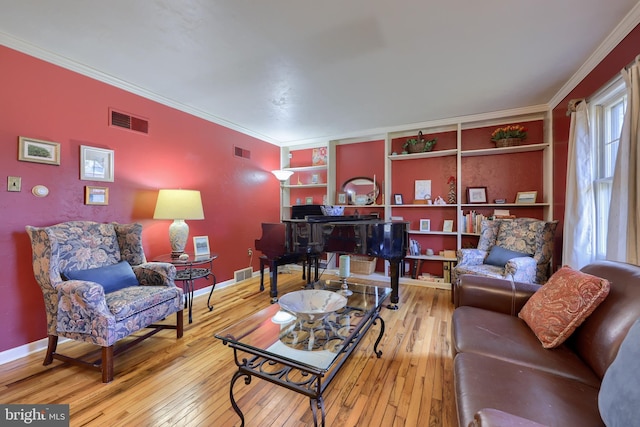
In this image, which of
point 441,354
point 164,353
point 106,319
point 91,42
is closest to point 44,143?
point 91,42

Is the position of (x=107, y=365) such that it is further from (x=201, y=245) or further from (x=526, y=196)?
(x=526, y=196)

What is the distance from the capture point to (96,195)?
8.00ft

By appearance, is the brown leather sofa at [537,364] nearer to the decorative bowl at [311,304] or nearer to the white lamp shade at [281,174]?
the decorative bowl at [311,304]

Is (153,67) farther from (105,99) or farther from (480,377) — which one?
(480,377)

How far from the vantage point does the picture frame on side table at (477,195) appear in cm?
369

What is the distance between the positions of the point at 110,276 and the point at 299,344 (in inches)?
66.3

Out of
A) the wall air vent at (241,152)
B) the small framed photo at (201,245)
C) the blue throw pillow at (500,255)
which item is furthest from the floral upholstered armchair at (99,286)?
the blue throw pillow at (500,255)

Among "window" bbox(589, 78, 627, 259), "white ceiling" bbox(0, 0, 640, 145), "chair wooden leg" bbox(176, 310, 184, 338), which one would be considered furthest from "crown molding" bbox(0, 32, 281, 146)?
"window" bbox(589, 78, 627, 259)

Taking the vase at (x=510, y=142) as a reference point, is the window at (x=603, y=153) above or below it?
below

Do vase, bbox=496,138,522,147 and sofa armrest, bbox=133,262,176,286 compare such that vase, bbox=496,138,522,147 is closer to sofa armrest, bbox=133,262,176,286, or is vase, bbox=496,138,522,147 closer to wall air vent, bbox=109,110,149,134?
sofa armrest, bbox=133,262,176,286

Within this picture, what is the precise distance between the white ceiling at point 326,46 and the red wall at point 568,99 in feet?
0.28

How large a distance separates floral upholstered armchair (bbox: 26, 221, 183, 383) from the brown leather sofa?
2069 millimetres

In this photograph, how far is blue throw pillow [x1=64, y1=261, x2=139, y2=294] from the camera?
1921 millimetres

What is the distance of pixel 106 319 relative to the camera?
170cm
